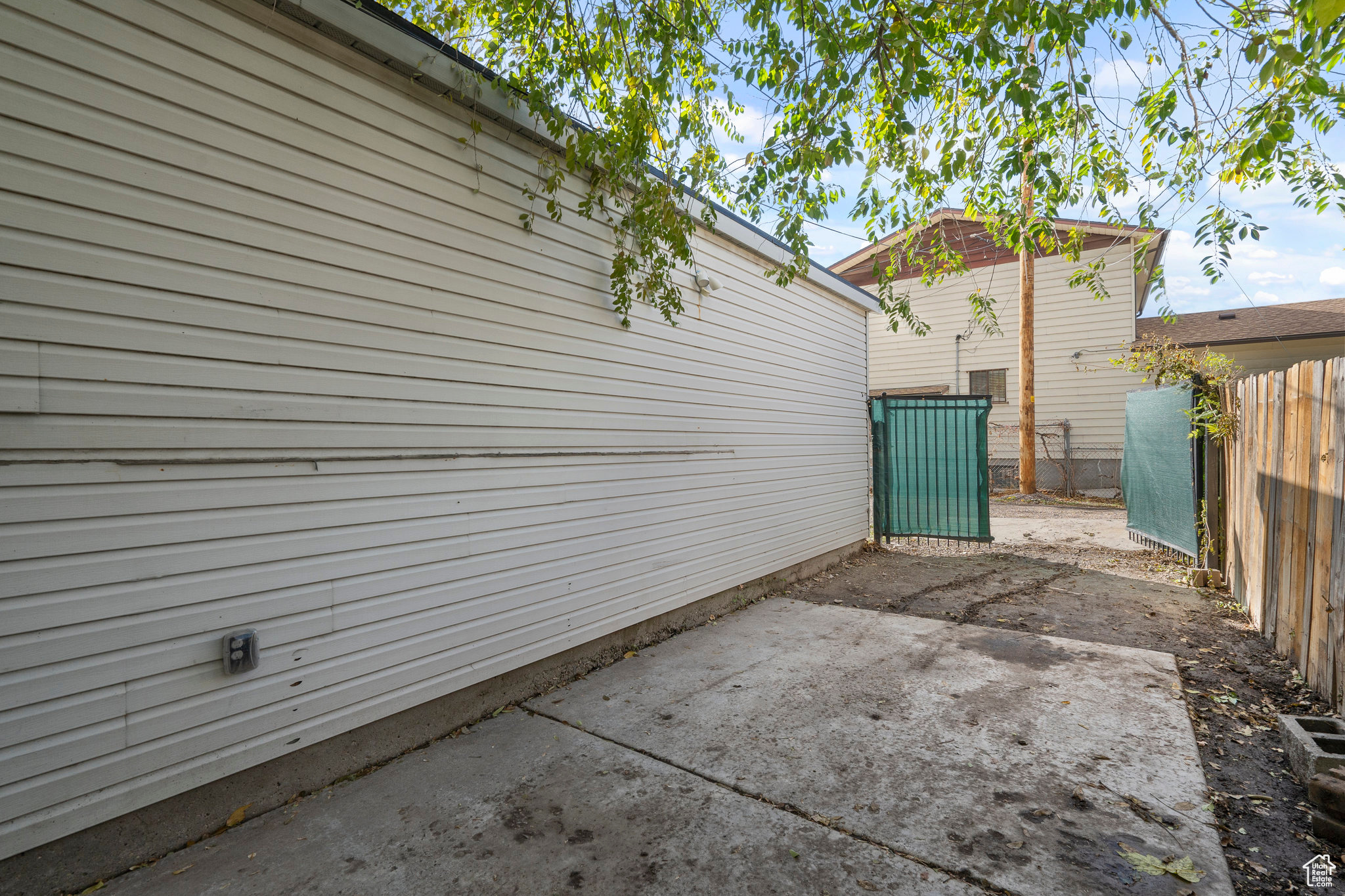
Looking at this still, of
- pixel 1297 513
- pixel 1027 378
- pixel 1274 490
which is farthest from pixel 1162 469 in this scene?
pixel 1027 378

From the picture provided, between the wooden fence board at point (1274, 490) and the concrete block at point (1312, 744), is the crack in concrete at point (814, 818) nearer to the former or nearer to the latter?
the concrete block at point (1312, 744)

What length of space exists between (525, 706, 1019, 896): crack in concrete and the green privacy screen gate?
597 centimetres

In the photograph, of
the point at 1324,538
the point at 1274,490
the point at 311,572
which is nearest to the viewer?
the point at 311,572

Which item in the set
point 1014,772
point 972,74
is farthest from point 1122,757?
point 972,74

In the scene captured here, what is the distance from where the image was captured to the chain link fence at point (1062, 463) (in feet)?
41.5

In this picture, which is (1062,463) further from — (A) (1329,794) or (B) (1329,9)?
(B) (1329,9)

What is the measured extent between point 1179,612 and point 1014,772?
3.33 m

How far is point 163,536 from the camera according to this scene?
6.83 ft

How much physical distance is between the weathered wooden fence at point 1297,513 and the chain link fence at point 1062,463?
9123 mm

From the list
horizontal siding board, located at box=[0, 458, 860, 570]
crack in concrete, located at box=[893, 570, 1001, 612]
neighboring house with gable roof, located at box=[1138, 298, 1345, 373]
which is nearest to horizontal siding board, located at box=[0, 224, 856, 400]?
horizontal siding board, located at box=[0, 458, 860, 570]

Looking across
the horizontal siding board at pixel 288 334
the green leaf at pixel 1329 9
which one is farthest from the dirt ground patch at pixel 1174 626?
Answer: the horizontal siding board at pixel 288 334

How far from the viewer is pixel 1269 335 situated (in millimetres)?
12055

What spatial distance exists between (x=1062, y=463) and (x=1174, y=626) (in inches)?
382

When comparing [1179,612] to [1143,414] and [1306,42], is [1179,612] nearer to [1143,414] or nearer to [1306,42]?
[1143,414]
